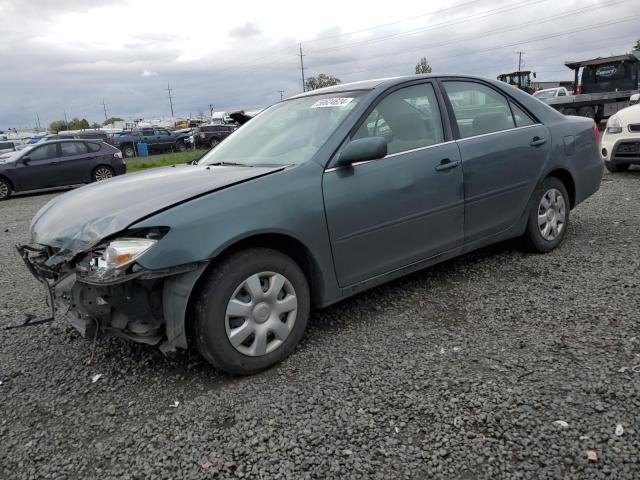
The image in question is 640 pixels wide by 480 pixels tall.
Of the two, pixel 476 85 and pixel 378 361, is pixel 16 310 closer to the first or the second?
pixel 378 361

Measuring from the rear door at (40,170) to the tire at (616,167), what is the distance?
12551mm

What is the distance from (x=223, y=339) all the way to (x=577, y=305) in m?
2.36

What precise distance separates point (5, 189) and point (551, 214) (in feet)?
43.1

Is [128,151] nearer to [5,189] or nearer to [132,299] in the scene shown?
[5,189]

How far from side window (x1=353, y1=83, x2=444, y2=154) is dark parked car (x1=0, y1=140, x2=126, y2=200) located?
40.6 ft

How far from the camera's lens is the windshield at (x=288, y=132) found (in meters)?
3.39

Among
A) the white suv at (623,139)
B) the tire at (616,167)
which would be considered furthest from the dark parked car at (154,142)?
the white suv at (623,139)

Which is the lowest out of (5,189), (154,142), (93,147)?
(5,189)

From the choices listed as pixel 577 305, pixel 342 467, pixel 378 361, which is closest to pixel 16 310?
pixel 378 361

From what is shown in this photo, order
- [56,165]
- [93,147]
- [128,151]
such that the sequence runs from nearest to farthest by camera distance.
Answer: [56,165], [93,147], [128,151]

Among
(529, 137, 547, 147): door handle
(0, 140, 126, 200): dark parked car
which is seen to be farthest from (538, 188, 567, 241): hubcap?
(0, 140, 126, 200): dark parked car

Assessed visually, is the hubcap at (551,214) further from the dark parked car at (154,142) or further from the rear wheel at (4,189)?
the dark parked car at (154,142)

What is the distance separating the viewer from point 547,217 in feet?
15.0

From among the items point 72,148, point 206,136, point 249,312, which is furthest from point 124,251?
point 206,136
